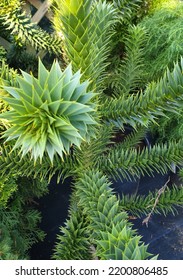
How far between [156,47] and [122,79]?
0.34 meters

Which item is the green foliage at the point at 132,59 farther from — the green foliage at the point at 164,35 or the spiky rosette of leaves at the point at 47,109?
the spiky rosette of leaves at the point at 47,109

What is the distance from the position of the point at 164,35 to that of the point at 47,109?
103cm

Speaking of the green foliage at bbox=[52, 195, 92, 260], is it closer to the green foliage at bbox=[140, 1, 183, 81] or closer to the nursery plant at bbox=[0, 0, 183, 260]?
the nursery plant at bbox=[0, 0, 183, 260]

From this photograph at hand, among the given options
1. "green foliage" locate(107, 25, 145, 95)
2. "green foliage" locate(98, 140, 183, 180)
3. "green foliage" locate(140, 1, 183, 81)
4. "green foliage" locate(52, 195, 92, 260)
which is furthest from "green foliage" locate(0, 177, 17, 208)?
"green foliage" locate(140, 1, 183, 81)

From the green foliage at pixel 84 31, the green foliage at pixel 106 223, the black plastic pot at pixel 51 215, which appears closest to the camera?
the green foliage at pixel 106 223

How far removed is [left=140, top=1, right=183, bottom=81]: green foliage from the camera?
4.99ft

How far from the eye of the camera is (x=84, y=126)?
82cm

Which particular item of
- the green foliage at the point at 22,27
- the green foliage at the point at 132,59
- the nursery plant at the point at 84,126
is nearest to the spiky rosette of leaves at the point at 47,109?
the nursery plant at the point at 84,126

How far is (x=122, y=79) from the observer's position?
4.72 feet

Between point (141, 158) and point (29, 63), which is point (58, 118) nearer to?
point (141, 158)

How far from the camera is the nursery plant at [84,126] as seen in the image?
78 cm

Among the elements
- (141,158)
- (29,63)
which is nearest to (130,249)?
(141,158)

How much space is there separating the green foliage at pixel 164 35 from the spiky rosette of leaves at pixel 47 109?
834mm
